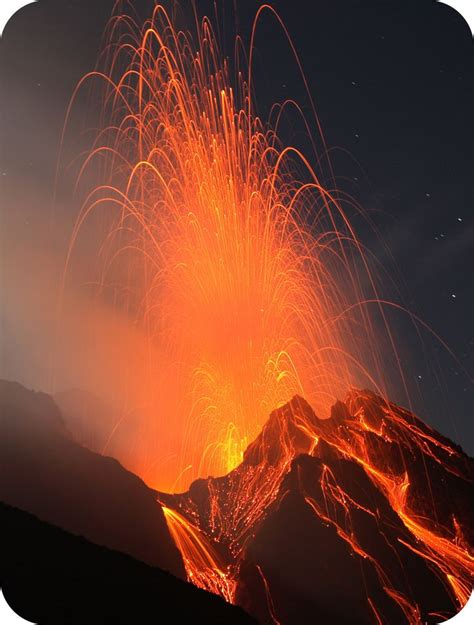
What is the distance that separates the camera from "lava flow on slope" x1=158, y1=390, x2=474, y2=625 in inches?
235

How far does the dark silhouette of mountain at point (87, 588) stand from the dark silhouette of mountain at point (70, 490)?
0.64 meters

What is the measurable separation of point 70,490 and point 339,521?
418 centimetres

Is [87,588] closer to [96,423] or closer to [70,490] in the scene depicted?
[70,490]

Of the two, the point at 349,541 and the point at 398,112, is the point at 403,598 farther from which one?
the point at 398,112

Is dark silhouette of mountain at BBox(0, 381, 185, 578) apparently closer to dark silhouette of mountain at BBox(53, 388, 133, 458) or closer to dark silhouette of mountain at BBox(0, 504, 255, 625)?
dark silhouette of mountain at BBox(53, 388, 133, 458)

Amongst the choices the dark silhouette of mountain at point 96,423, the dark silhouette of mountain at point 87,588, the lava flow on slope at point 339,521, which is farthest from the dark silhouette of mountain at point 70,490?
the dark silhouette of mountain at point 87,588

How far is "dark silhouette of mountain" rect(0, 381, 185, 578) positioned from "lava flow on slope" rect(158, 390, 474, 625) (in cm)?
42

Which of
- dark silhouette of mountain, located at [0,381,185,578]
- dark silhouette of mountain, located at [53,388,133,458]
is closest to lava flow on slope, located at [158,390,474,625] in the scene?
dark silhouette of mountain, located at [0,381,185,578]

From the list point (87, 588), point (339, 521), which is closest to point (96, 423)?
point (87, 588)

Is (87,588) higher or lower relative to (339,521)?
lower

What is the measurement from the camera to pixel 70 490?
647 cm

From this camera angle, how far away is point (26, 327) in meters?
6.35

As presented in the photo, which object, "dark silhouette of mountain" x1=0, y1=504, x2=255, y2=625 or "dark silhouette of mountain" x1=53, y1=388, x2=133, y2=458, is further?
"dark silhouette of mountain" x1=53, y1=388, x2=133, y2=458

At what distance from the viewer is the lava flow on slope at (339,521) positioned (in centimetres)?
596
